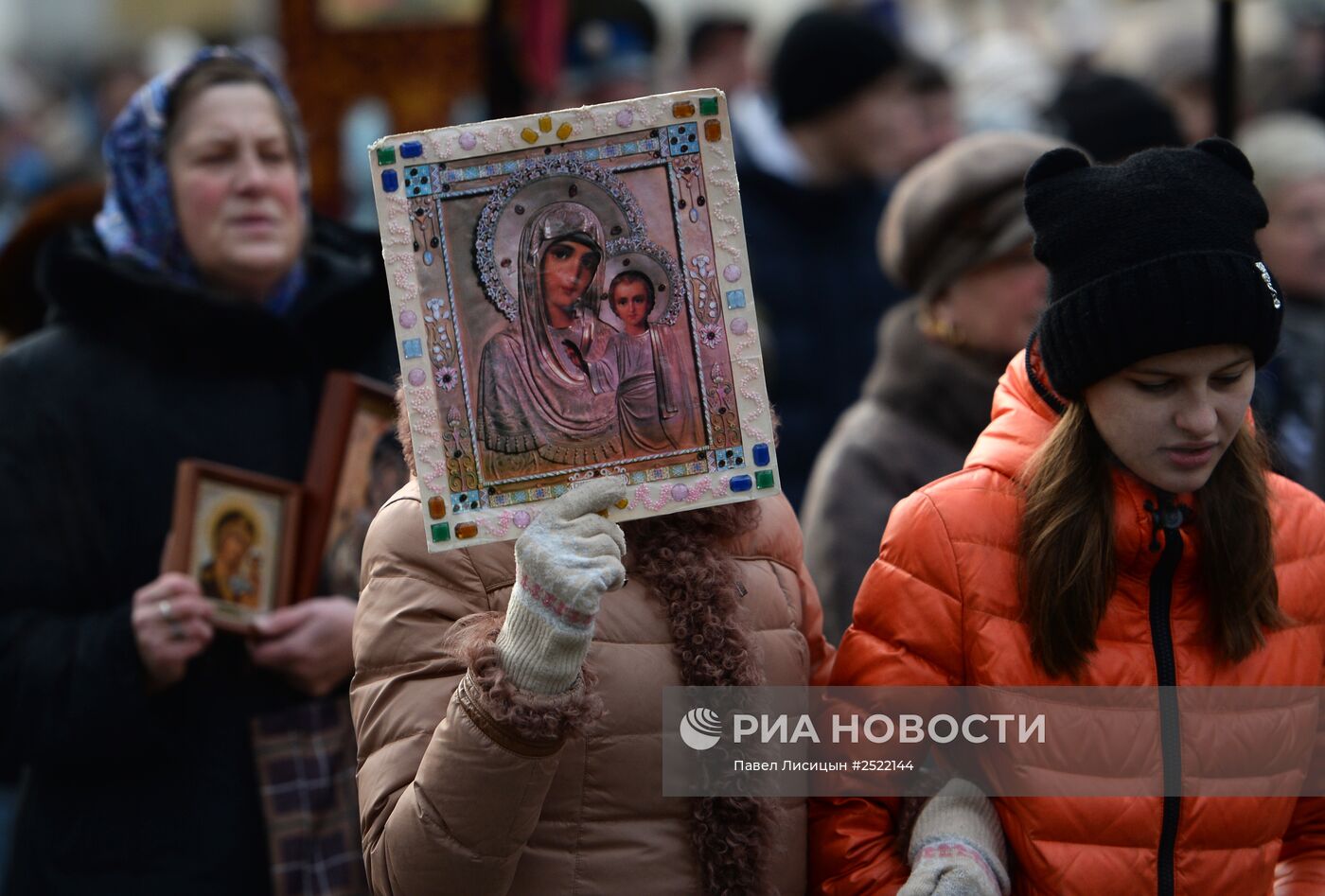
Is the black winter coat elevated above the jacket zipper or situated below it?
above

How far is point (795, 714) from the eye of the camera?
93.4 inches

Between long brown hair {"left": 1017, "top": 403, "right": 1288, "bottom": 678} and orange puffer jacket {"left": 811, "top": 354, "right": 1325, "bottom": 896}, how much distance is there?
24 mm

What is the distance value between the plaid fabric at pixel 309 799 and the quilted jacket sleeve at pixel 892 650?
45.3 inches

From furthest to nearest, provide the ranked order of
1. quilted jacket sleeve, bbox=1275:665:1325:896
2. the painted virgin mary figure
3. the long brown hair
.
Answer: quilted jacket sleeve, bbox=1275:665:1325:896 → the long brown hair → the painted virgin mary figure

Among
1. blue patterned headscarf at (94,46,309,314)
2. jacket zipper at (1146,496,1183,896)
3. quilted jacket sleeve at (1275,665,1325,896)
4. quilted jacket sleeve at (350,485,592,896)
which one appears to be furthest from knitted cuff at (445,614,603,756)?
blue patterned headscarf at (94,46,309,314)

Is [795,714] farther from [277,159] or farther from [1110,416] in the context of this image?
[277,159]

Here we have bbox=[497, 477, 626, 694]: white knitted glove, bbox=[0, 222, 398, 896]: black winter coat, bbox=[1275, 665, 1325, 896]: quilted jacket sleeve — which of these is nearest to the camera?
bbox=[497, 477, 626, 694]: white knitted glove

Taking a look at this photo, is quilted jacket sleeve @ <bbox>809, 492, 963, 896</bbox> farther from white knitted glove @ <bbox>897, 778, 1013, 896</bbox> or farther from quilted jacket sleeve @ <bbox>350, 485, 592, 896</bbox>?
quilted jacket sleeve @ <bbox>350, 485, 592, 896</bbox>

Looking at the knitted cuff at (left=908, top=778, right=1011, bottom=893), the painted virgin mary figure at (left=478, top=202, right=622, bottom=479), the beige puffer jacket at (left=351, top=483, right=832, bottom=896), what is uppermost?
the painted virgin mary figure at (left=478, top=202, right=622, bottom=479)

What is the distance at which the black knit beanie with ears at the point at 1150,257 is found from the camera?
2.21 metres

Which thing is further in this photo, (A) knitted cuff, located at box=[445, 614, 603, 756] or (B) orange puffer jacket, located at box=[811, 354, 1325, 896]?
(B) orange puffer jacket, located at box=[811, 354, 1325, 896]

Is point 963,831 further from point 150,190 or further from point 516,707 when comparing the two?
point 150,190

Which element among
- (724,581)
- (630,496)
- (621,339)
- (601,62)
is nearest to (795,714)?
(724,581)

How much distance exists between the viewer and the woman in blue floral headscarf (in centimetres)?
310
